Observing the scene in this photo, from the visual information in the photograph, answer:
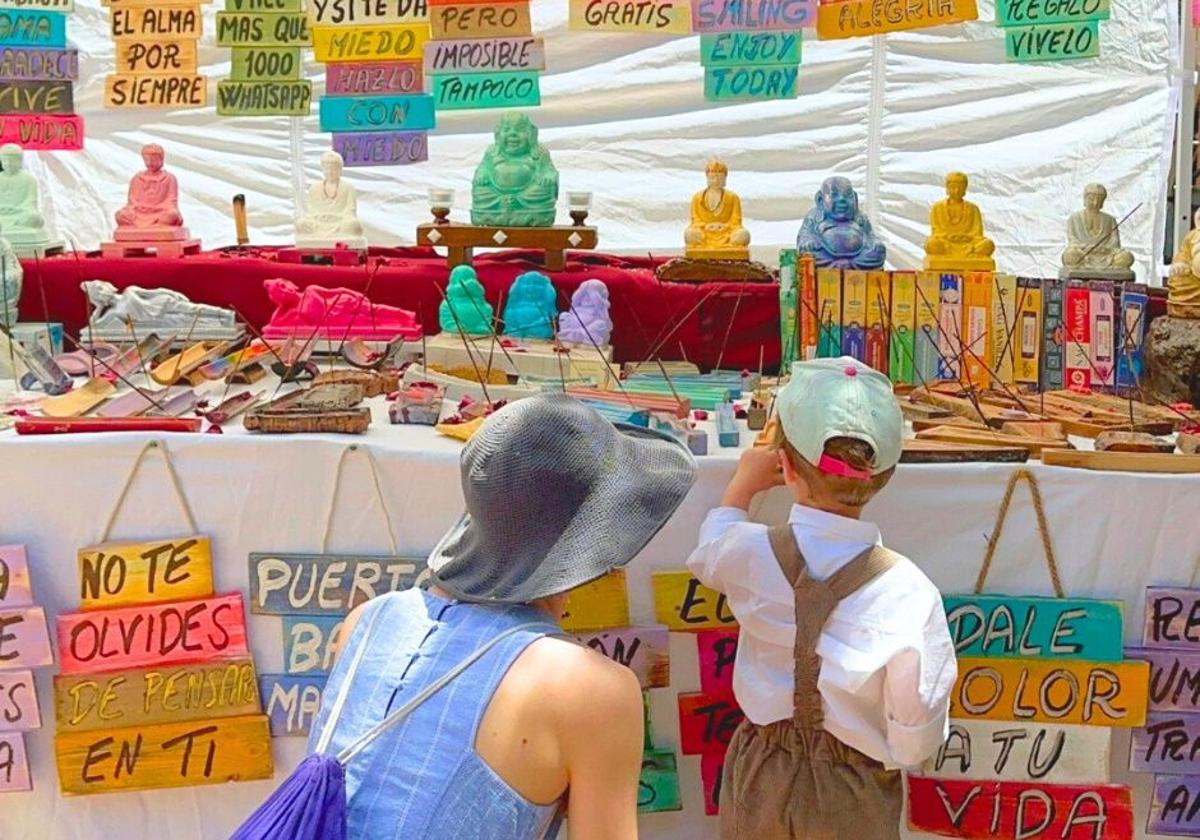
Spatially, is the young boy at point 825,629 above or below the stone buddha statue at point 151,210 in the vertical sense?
below

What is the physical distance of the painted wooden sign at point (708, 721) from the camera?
2.38m

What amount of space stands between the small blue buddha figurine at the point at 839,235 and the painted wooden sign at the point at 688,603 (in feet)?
3.67

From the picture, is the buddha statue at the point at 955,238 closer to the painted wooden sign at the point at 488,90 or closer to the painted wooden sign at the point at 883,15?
the painted wooden sign at the point at 883,15

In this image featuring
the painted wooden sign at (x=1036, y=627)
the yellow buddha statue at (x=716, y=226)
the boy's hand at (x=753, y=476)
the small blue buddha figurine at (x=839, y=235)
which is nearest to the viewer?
the boy's hand at (x=753, y=476)

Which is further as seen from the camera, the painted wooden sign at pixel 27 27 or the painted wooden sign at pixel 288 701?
the painted wooden sign at pixel 27 27

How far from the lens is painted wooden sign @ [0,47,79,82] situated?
4164 mm

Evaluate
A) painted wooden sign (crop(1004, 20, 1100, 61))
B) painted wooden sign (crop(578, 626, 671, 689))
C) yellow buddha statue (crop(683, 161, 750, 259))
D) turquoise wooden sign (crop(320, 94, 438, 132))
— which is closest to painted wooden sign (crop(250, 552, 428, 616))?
painted wooden sign (crop(578, 626, 671, 689))

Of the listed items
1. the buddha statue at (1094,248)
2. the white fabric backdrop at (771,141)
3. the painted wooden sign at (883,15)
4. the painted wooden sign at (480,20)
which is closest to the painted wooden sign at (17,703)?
the painted wooden sign at (480,20)

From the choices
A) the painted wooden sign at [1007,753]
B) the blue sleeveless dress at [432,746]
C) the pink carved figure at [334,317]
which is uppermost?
the pink carved figure at [334,317]

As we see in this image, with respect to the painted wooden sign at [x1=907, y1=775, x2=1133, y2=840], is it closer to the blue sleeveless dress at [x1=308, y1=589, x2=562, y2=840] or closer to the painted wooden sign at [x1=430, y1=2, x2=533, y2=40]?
the blue sleeveless dress at [x1=308, y1=589, x2=562, y2=840]

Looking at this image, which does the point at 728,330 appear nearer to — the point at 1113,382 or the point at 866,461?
the point at 1113,382

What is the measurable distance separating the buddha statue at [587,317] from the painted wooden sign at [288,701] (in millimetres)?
1159

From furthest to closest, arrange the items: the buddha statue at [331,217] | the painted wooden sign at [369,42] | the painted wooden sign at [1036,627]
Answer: the painted wooden sign at [369,42], the buddha statue at [331,217], the painted wooden sign at [1036,627]

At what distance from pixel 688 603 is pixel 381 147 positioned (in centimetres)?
234
